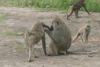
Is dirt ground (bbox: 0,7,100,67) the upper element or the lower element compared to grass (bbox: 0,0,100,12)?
lower

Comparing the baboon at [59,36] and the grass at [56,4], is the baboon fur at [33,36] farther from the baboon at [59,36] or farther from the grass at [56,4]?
the grass at [56,4]

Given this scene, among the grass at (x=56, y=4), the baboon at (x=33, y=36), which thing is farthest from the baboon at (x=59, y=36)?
the grass at (x=56, y=4)

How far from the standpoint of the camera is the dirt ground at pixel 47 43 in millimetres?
4821

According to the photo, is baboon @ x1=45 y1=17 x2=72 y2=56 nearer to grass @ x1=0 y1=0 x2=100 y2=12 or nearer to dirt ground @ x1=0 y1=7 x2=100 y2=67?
dirt ground @ x1=0 y1=7 x2=100 y2=67

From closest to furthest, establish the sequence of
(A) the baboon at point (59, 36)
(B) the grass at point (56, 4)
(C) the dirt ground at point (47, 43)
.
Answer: (C) the dirt ground at point (47, 43)
(A) the baboon at point (59, 36)
(B) the grass at point (56, 4)

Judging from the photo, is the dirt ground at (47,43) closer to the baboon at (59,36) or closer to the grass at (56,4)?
the baboon at (59,36)

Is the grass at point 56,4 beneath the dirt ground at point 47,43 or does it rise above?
above

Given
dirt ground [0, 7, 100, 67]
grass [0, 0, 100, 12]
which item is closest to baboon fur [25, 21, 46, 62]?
dirt ground [0, 7, 100, 67]

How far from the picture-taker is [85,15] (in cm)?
1257

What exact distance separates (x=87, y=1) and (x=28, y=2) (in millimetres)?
5229

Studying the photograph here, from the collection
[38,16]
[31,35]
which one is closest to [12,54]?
[31,35]

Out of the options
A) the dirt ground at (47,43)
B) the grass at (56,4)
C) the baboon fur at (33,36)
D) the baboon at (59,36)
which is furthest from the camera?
the grass at (56,4)

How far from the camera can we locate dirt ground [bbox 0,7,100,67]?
15.8 ft

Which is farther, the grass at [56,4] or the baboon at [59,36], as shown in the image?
the grass at [56,4]
